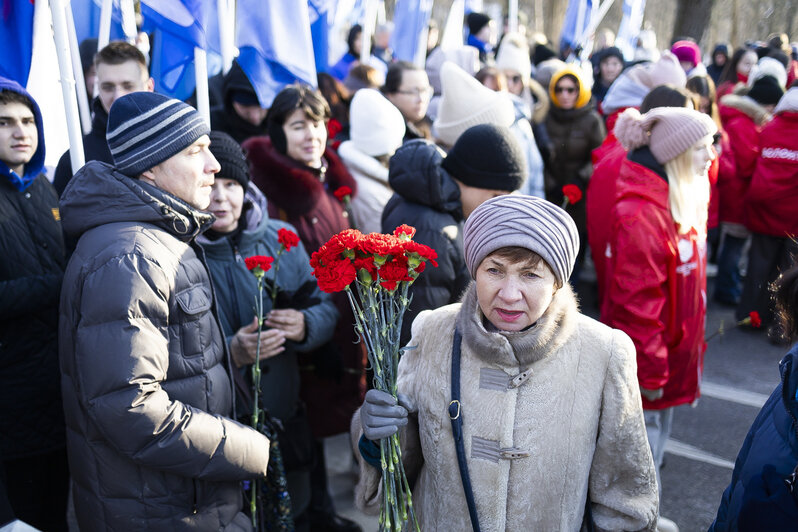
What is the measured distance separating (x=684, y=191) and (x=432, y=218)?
1332 mm

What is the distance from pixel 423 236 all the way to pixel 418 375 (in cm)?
106

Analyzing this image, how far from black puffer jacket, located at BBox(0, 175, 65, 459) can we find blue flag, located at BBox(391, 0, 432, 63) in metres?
5.48

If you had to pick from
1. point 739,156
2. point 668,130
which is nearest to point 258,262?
point 668,130

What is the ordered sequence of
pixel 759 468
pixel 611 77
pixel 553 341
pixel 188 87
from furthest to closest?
pixel 611 77 < pixel 188 87 < pixel 553 341 < pixel 759 468

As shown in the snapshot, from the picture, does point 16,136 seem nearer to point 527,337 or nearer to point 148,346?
point 148,346

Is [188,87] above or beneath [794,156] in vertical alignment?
above

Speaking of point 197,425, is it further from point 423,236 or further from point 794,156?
point 794,156

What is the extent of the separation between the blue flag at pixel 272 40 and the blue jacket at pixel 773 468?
10.5 ft

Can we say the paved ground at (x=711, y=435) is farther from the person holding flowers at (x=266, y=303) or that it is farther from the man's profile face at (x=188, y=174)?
the man's profile face at (x=188, y=174)

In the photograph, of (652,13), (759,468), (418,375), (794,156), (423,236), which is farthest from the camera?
(652,13)

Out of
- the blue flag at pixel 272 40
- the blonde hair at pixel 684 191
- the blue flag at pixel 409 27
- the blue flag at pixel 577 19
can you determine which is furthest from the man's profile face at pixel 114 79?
the blue flag at pixel 577 19

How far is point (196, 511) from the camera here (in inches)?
85.8

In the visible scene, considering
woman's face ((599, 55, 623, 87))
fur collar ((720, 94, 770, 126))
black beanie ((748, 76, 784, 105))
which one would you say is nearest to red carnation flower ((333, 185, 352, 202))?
fur collar ((720, 94, 770, 126))

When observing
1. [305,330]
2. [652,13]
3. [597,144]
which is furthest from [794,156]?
[652,13]
